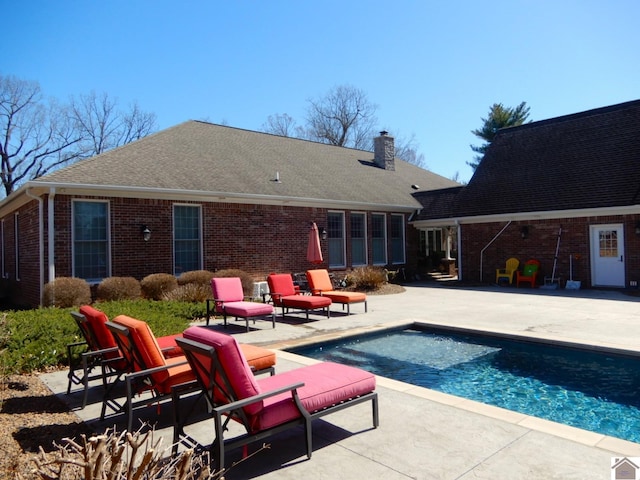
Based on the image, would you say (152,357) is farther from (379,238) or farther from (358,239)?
(379,238)

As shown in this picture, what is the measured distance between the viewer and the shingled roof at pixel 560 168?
16.1 meters

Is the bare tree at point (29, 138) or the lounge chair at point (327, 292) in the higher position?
the bare tree at point (29, 138)

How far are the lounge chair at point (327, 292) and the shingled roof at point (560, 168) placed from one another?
9.42 meters

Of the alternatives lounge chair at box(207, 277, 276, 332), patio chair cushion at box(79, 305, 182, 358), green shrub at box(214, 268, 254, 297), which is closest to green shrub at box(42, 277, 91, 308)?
lounge chair at box(207, 277, 276, 332)

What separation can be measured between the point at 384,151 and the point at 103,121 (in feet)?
79.7

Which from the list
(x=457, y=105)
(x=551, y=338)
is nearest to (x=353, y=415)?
(x=551, y=338)

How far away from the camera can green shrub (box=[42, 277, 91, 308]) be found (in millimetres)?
10719

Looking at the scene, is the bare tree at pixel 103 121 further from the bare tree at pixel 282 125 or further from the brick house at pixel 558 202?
the brick house at pixel 558 202

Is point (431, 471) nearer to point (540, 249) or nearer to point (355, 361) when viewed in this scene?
point (355, 361)

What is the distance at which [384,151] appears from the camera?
24.4m

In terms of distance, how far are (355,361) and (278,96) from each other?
75.4ft

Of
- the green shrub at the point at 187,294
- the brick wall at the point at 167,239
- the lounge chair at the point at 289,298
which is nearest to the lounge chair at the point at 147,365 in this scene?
the lounge chair at the point at 289,298

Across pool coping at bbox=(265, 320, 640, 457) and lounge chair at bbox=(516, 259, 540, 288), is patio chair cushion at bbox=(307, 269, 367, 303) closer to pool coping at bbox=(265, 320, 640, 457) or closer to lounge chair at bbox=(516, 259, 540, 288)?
pool coping at bbox=(265, 320, 640, 457)

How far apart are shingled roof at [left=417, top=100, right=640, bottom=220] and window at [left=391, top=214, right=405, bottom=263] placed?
3.60 ft
